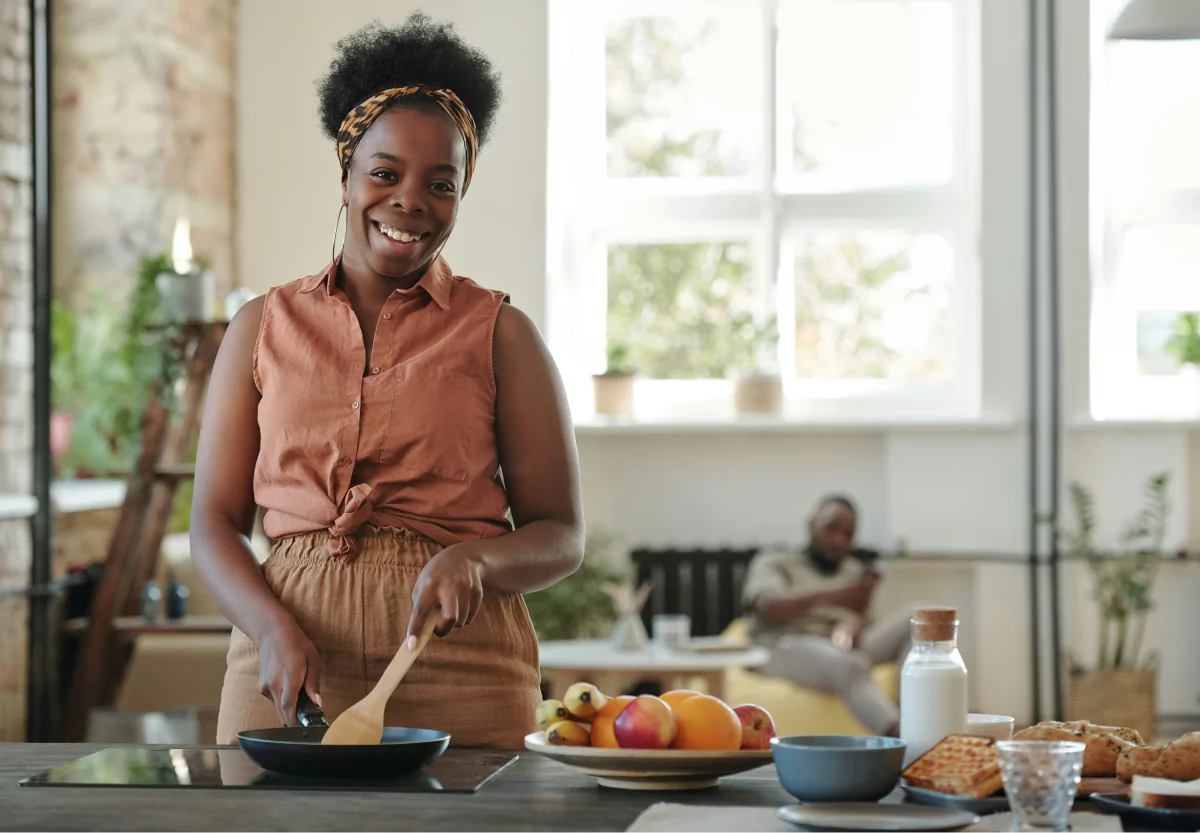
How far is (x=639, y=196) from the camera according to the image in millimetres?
5930

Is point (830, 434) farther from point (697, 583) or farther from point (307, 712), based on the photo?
point (307, 712)

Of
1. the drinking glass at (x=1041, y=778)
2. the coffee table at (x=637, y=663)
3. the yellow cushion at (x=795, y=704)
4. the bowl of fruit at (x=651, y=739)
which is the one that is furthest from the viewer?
the yellow cushion at (x=795, y=704)

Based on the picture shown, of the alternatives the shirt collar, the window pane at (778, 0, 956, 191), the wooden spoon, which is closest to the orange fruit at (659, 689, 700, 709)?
the wooden spoon

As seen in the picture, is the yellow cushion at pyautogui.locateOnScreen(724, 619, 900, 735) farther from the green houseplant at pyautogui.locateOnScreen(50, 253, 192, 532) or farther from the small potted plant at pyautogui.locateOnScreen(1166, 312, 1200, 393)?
the green houseplant at pyautogui.locateOnScreen(50, 253, 192, 532)

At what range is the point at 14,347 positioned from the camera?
14.7 feet

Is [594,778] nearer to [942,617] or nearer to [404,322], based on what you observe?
[942,617]

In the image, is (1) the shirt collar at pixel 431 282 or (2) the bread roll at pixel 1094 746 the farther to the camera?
(1) the shirt collar at pixel 431 282

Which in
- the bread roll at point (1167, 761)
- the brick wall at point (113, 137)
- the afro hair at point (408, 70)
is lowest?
the bread roll at point (1167, 761)

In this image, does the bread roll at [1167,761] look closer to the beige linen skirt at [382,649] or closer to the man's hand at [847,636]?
the beige linen skirt at [382,649]

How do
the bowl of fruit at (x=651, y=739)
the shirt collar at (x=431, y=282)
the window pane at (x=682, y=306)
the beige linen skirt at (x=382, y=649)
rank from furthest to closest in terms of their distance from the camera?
the window pane at (x=682, y=306), the shirt collar at (x=431, y=282), the beige linen skirt at (x=382, y=649), the bowl of fruit at (x=651, y=739)

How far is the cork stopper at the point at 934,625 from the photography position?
4.26 ft

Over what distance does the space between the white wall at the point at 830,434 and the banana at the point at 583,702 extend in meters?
4.38

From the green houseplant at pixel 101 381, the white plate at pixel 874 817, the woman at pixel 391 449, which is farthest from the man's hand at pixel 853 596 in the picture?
the white plate at pixel 874 817

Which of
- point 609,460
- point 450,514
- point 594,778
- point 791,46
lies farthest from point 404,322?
point 791,46
